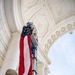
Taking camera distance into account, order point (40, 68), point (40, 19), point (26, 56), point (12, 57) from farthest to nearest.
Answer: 1. point (40, 19)
2. point (40, 68)
3. point (12, 57)
4. point (26, 56)

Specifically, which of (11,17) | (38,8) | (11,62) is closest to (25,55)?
(11,62)

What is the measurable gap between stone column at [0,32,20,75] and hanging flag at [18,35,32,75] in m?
3.82

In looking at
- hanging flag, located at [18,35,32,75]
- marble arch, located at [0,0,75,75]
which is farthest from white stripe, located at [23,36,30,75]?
marble arch, located at [0,0,75,75]

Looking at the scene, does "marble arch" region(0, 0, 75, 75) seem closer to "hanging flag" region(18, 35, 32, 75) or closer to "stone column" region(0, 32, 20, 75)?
"stone column" region(0, 32, 20, 75)

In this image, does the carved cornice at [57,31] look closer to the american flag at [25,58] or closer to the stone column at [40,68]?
the stone column at [40,68]

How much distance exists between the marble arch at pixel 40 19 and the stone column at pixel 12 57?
0.16 metres

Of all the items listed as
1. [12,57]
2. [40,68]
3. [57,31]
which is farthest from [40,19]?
[12,57]

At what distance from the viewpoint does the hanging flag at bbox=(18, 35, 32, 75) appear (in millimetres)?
2956

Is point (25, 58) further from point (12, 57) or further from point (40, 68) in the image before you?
point (40, 68)

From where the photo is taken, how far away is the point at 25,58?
313 centimetres

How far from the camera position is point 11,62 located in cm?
720

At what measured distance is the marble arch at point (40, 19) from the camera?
27.1ft

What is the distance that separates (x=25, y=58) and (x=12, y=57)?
4407mm

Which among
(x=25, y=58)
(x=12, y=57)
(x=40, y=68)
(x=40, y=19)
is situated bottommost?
(x=25, y=58)
